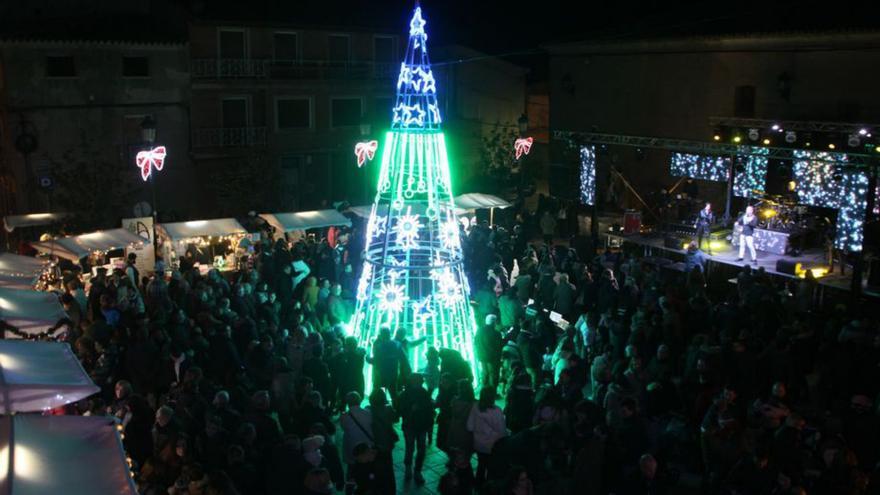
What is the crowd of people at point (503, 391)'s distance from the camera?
7941mm

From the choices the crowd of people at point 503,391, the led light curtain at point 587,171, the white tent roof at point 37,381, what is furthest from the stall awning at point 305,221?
the white tent roof at point 37,381

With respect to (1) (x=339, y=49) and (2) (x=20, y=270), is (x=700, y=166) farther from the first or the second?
(2) (x=20, y=270)

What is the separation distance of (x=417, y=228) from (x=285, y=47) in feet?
64.3

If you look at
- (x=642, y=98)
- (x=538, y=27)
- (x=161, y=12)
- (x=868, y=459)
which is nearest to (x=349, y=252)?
(x=868, y=459)

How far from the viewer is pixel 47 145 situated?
24125 millimetres

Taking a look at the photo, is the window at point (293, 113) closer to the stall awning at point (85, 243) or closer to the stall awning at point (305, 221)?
the stall awning at point (305, 221)

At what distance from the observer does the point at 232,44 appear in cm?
2836

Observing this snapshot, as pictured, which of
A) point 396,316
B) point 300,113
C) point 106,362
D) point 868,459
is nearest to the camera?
point 868,459

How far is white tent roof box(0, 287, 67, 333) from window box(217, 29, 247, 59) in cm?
1727

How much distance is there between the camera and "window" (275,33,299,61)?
2941 centimetres

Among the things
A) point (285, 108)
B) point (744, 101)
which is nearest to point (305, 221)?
point (285, 108)

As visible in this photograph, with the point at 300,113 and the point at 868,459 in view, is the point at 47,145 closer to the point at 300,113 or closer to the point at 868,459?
the point at 300,113

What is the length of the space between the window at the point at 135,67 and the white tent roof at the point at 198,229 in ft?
29.0

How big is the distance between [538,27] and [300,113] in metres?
18.3
